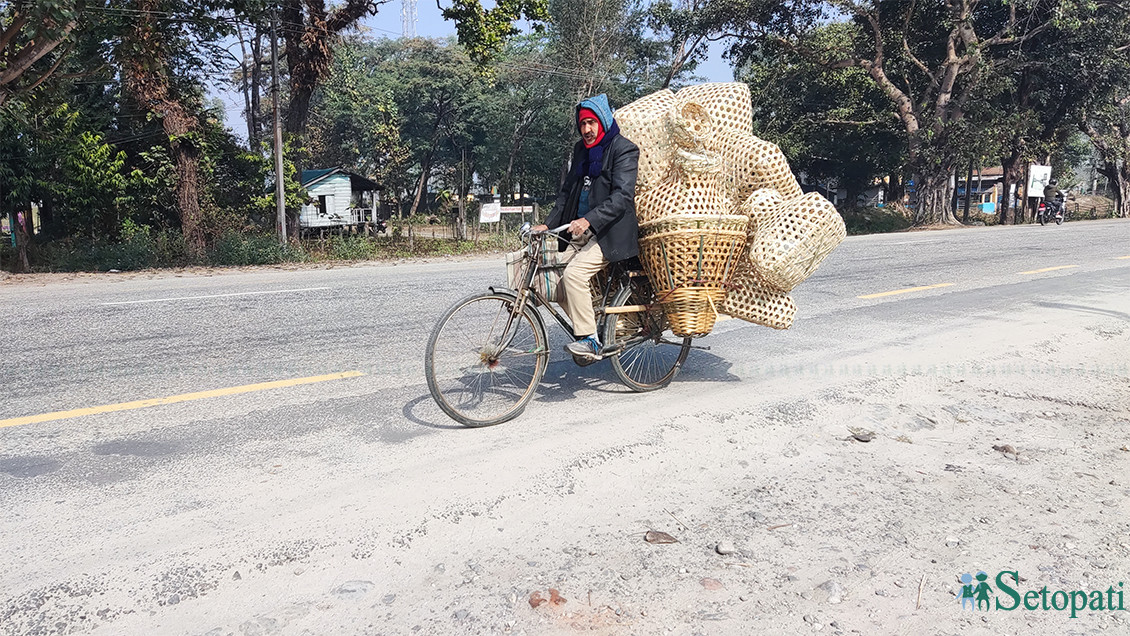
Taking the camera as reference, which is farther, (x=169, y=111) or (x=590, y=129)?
(x=169, y=111)

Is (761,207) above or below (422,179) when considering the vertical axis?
below

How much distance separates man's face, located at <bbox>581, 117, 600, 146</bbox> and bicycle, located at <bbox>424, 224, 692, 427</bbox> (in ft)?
1.92

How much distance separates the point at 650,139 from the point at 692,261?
0.86 meters

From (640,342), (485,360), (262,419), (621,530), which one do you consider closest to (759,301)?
(640,342)

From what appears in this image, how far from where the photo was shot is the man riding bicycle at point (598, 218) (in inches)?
183

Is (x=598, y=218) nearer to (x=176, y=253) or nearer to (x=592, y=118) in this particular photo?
(x=592, y=118)

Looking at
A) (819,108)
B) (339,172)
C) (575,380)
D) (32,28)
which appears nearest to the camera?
(575,380)

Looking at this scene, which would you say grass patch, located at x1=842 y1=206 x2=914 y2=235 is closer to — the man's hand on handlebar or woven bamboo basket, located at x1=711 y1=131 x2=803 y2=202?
woven bamboo basket, located at x1=711 y1=131 x2=803 y2=202

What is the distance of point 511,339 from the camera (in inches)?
182

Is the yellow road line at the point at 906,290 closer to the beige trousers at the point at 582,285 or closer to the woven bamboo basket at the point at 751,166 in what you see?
the woven bamboo basket at the point at 751,166

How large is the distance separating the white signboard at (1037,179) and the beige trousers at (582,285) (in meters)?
37.0

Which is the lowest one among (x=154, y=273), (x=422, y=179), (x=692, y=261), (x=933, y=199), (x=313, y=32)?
(x=154, y=273)

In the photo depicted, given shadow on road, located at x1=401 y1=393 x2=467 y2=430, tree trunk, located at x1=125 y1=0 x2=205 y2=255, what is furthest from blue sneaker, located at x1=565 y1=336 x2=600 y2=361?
tree trunk, located at x1=125 y1=0 x2=205 y2=255

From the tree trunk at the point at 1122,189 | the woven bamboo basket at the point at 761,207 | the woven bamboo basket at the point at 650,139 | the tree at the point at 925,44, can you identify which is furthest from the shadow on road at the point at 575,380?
the tree trunk at the point at 1122,189
